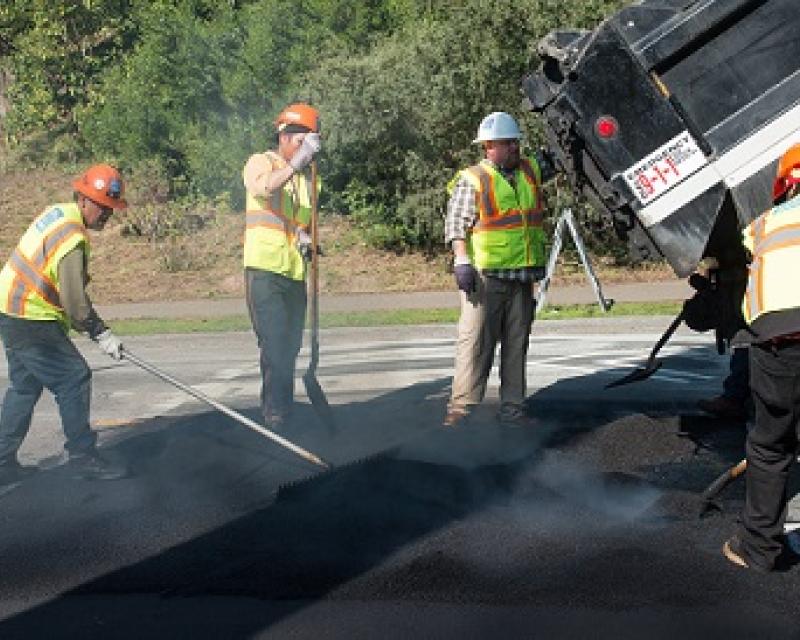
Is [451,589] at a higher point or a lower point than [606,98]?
lower

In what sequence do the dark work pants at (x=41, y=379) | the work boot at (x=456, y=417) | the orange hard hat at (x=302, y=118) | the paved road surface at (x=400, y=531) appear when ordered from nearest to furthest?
the paved road surface at (x=400, y=531), the dark work pants at (x=41, y=379), the orange hard hat at (x=302, y=118), the work boot at (x=456, y=417)

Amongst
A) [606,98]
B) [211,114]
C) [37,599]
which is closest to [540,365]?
[606,98]

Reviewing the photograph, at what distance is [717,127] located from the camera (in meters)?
5.62

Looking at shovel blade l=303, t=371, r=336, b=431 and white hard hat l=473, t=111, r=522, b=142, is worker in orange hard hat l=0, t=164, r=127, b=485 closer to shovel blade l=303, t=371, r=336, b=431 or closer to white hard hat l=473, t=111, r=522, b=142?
shovel blade l=303, t=371, r=336, b=431

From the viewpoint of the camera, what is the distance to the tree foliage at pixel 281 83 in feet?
59.5

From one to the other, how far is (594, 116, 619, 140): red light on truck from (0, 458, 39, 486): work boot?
371cm

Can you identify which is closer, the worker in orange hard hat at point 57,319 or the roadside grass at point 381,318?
the worker in orange hard hat at point 57,319

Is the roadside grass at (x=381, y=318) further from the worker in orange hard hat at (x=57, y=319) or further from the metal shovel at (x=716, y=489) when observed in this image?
the metal shovel at (x=716, y=489)

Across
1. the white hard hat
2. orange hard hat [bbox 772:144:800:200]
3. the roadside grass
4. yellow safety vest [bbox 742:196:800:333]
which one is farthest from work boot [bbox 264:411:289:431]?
the roadside grass

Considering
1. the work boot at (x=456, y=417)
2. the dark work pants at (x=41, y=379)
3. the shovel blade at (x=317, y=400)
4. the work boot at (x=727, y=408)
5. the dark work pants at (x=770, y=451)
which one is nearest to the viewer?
the dark work pants at (x=770, y=451)

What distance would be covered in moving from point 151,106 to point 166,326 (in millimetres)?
8521

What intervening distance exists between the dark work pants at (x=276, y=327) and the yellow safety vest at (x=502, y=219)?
44.3 inches

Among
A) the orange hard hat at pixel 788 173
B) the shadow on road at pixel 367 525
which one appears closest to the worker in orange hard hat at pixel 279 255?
the shadow on road at pixel 367 525

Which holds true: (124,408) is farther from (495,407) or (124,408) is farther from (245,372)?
(495,407)
